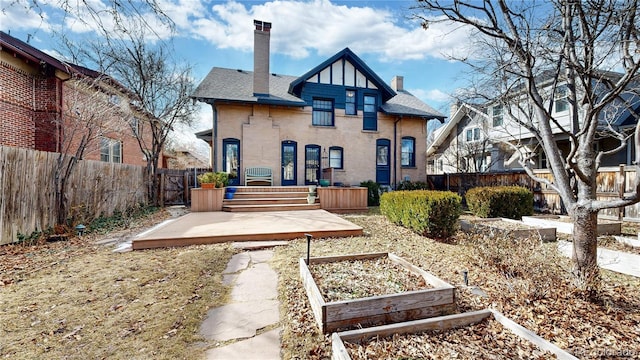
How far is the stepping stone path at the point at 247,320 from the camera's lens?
7.16 ft

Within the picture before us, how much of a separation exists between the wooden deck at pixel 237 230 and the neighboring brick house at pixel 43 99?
12.5ft

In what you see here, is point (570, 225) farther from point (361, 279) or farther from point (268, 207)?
point (268, 207)

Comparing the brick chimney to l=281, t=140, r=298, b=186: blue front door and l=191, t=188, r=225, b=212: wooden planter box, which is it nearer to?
l=281, t=140, r=298, b=186: blue front door

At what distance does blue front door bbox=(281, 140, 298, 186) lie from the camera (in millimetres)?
12906

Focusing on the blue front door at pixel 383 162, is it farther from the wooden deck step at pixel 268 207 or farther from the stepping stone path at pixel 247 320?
the stepping stone path at pixel 247 320

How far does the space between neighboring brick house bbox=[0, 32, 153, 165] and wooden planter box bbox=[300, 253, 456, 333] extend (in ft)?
26.5

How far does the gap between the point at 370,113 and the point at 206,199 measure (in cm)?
939

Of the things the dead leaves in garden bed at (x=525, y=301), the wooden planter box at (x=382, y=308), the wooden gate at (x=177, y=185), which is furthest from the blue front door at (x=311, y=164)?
the wooden planter box at (x=382, y=308)

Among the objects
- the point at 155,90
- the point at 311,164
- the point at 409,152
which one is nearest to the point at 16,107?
the point at 155,90

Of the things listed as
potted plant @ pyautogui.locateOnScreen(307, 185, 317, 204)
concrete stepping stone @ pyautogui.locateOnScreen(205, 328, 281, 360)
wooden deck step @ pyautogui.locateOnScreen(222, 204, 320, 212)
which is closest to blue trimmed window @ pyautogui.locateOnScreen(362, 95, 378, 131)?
potted plant @ pyautogui.locateOnScreen(307, 185, 317, 204)

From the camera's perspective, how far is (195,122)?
13.3 metres

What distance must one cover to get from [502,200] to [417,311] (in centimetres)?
707

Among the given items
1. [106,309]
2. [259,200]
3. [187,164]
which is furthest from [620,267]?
[187,164]

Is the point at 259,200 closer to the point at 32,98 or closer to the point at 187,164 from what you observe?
the point at 32,98
